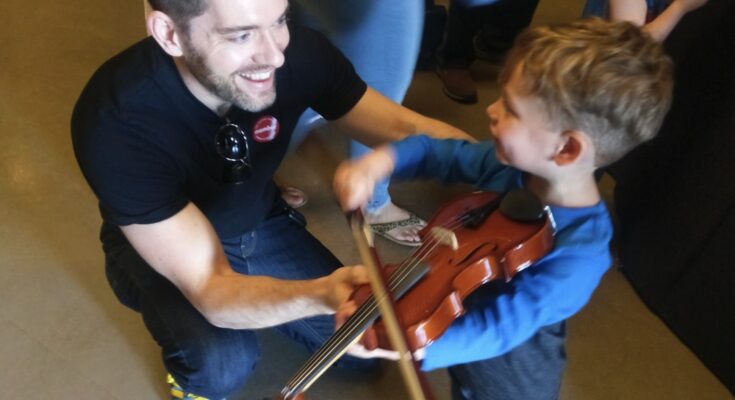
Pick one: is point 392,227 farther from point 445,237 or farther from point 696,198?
point 445,237

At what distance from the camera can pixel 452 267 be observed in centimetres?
86

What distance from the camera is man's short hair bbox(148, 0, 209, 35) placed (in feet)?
3.23

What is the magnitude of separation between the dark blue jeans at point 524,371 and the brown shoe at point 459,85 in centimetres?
127

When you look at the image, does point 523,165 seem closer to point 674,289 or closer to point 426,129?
point 426,129

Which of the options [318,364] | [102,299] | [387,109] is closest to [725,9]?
[387,109]

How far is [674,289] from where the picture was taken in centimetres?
161

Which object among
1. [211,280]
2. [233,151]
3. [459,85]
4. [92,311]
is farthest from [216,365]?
[459,85]

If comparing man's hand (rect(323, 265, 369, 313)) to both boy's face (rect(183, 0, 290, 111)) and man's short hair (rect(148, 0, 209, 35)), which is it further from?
man's short hair (rect(148, 0, 209, 35))

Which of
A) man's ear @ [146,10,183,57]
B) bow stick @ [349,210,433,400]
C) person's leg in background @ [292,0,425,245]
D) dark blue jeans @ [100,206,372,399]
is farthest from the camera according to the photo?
person's leg in background @ [292,0,425,245]

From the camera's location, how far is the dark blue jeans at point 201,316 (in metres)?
1.23

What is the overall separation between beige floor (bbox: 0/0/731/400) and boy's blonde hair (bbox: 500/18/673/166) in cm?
82

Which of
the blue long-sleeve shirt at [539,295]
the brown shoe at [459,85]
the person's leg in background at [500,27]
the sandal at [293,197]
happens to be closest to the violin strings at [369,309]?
the blue long-sleeve shirt at [539,295]

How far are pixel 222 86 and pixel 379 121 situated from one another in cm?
36

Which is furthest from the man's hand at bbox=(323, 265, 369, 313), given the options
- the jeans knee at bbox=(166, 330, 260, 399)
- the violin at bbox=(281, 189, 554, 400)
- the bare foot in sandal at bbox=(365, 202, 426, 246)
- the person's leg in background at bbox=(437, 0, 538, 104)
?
the person's leg in background at bbox=(437, 0, 538, 104)
